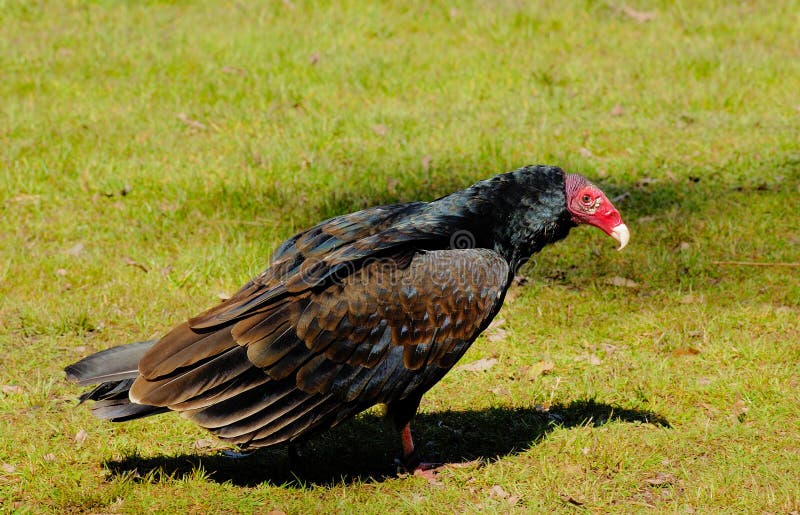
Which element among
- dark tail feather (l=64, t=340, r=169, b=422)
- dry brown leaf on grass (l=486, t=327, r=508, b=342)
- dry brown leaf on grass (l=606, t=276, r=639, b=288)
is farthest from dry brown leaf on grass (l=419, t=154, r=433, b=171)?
dark tail feather (l=64, t=340, r=169, b=422)

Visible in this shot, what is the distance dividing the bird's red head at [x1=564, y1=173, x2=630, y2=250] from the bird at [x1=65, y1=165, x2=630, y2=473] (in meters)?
0.52

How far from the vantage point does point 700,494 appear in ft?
13.8

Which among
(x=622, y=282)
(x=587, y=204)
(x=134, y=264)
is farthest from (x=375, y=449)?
(x=134, y=264)

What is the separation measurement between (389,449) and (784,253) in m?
3.18

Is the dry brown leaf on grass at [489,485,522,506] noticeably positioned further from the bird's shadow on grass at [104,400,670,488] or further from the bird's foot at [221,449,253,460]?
the bird's foot at [221,449,253,460]

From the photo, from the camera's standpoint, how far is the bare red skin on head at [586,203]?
4641mm

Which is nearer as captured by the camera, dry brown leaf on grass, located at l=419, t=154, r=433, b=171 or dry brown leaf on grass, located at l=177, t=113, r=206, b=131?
dry brown leaf on grass, located at l=419, t=154, r=433, b=171

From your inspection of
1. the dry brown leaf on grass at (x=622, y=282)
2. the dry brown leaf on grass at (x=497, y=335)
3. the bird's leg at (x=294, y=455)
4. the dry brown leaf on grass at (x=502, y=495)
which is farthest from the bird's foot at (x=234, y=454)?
the dry brown leaf on grass at (x=622, y=282)

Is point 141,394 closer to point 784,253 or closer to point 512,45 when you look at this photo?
point 784,253

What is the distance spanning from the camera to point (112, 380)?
Result: 4.17 metres

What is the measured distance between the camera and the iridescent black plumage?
4.07 metres

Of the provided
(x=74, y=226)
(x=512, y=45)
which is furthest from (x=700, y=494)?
(x=512, y=45)

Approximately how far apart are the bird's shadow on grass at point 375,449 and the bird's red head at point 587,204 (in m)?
0.95

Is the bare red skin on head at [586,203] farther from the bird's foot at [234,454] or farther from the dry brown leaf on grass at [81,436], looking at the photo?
the dry brown leaf on grass at [81,436]
